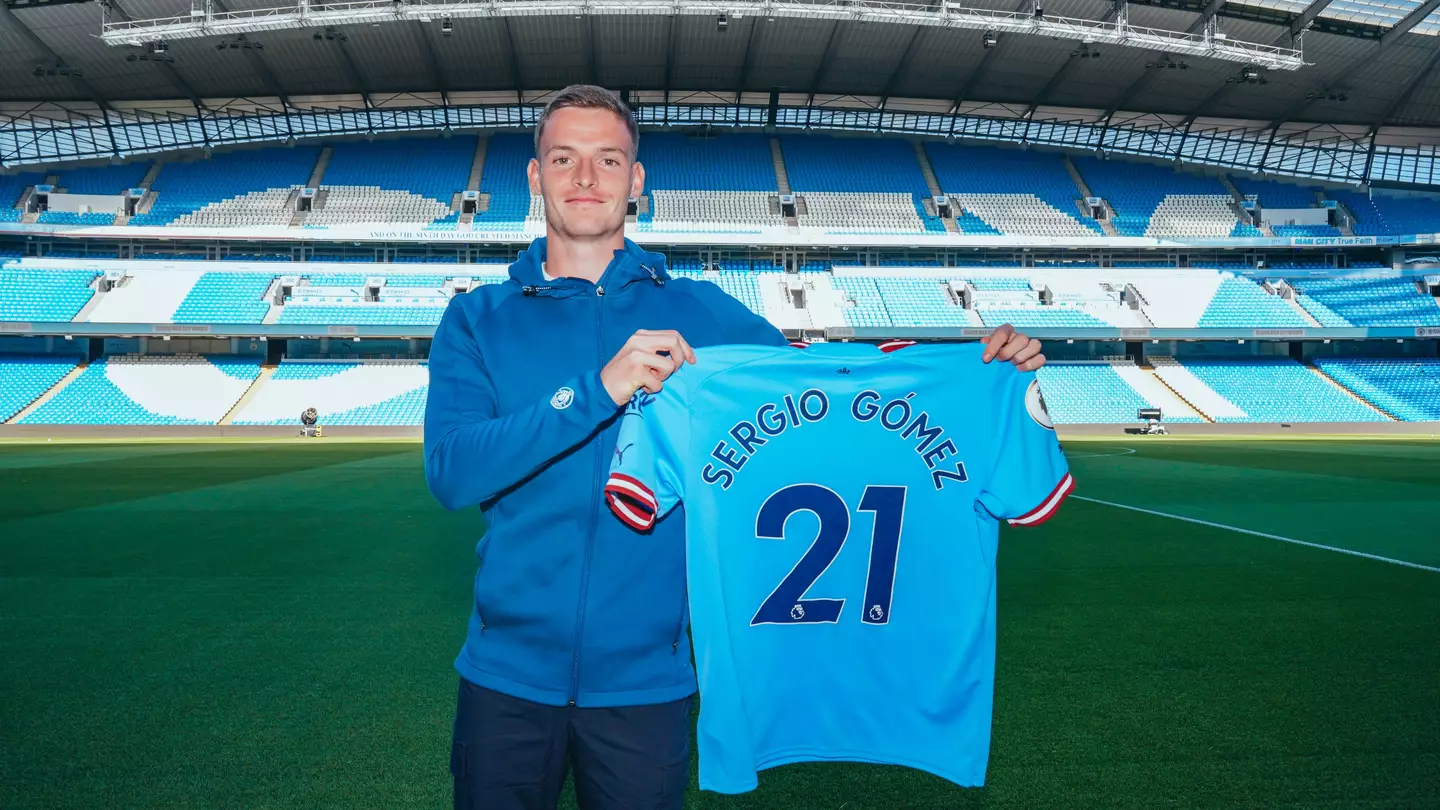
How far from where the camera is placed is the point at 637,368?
178 cm

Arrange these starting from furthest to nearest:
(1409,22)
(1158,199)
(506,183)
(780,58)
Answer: (1158,199) → (506,183) → (780,58) → (1409,22)

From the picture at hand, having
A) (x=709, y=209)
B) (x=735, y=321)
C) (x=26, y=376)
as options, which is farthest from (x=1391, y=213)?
(x=26, y=376)

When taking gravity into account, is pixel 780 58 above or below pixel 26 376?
above

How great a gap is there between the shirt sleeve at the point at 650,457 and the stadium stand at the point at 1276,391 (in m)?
37.6

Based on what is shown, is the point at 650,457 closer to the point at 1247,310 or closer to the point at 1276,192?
the point at 1247,310

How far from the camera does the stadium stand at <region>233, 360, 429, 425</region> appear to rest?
33656 millimetres

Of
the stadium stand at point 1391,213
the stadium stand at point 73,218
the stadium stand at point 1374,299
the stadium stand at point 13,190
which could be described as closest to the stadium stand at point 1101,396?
the stadium stand at point 1374,299

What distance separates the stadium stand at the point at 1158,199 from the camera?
41.2 m

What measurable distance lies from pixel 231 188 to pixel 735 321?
1748 inches

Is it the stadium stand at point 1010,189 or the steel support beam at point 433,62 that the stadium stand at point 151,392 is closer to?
the steel support beam at point 433,62

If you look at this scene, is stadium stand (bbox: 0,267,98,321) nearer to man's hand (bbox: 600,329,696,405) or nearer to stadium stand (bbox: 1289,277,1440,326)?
man's hand (bbox: 600,329,696,405)

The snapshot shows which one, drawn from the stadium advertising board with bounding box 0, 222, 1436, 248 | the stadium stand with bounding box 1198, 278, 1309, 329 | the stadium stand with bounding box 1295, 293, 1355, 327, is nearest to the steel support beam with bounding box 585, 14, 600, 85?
the stadium advertising board with bounding box 0, 222, 1436, 248

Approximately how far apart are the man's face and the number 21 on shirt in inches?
38.6

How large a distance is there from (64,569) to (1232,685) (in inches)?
341
